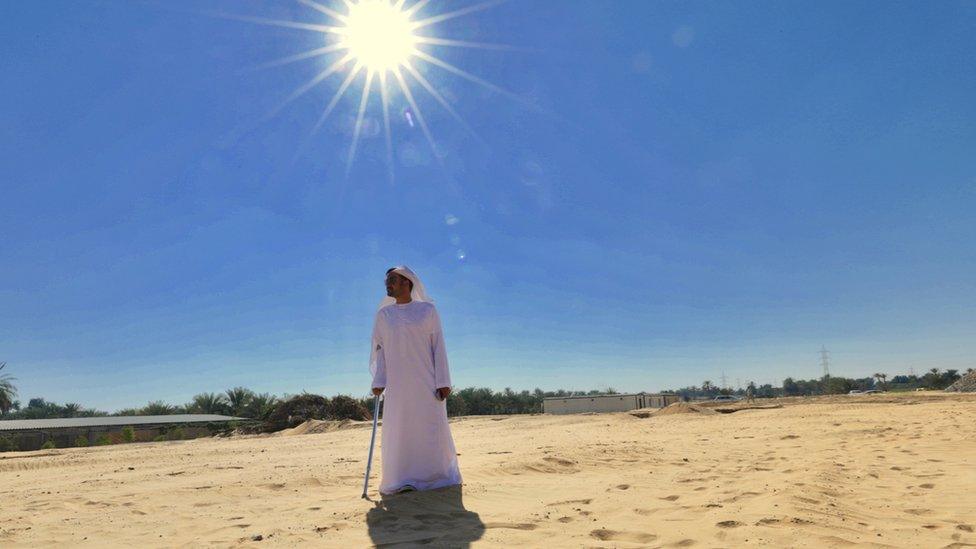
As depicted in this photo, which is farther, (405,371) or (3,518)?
(405,371)

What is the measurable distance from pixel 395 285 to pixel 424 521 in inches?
87.6

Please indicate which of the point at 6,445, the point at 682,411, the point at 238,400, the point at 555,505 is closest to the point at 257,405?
the point at 238,400

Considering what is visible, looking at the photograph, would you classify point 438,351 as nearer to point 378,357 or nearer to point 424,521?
point 378,357

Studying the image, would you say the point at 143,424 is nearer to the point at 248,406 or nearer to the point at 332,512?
the point at 248,406

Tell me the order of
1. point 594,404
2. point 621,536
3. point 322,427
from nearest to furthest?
point 621,536 → point 322,427 → point 594,404

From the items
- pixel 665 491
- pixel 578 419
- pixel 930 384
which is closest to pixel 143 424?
pixel 578 419

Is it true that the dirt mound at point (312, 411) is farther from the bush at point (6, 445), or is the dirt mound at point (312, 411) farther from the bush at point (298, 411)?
the bush at point (6, 445)

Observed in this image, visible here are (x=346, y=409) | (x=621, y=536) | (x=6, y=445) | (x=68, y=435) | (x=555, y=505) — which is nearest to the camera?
(x=621, y=536)

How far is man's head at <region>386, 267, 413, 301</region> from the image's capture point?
17.6 feet

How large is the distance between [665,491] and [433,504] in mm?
2086

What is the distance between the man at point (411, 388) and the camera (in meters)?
5.02

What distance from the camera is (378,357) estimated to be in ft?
17.9

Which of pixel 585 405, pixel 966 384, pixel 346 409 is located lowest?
pixel 585 405

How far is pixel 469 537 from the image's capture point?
350 centimetres
